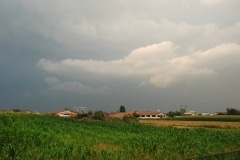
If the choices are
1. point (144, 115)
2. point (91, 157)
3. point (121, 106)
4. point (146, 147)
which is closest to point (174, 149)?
point (146, 147)

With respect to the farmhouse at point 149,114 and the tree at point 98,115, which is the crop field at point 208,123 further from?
the farmhouse at point 149,114

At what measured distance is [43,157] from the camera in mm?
16047

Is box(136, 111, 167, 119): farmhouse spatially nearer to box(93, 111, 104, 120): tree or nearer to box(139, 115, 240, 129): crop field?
box(139, 115, 240, 129): crop field

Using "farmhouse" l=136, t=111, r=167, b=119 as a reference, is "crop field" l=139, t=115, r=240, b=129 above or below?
below

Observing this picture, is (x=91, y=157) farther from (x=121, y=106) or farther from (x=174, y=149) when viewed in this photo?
(x=121, y=106)

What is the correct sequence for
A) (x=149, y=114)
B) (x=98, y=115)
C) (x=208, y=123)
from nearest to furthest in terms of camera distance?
1. (x=208, y=123)
2. (x=98, y=115)
3. (x=149, y=114)

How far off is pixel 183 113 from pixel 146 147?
394 feet

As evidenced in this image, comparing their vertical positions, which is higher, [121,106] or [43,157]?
[121,106]

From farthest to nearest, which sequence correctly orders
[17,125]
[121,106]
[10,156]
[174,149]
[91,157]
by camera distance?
1. [121,106]
2. [17,125]
3. [174,149]
4. [91,157]
5. [10,156]

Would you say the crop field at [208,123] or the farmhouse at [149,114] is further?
the farmhouse at [149,114]

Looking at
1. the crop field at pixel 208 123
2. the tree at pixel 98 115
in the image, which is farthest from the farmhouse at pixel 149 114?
the tree at pixel 98 115

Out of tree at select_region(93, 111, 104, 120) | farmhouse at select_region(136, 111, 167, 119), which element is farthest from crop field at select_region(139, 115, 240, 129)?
farmhouse at select_region(136, 111, 167, 119)

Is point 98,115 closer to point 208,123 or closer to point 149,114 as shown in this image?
point 208,123

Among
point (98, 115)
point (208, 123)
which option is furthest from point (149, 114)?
point (98, 115)
